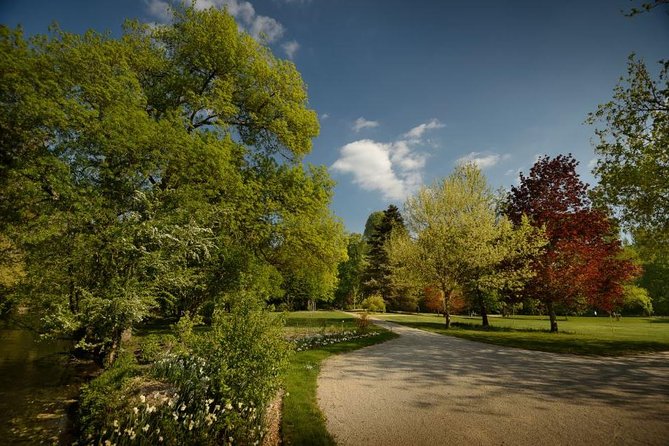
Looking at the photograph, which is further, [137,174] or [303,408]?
[137,174]

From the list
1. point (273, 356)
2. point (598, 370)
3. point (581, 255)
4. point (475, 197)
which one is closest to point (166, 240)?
point (273, 356)

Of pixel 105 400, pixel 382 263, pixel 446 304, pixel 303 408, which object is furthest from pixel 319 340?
pixel 382 263

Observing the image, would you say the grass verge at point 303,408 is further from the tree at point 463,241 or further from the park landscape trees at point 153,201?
the tree at point 463,241

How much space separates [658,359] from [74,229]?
18.6m

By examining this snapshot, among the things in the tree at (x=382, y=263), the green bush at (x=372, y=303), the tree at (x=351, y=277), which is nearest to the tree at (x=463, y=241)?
the green bush at (x=372, y=303)

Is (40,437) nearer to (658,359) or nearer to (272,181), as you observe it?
(272,181)

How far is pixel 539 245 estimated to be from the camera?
1983cm

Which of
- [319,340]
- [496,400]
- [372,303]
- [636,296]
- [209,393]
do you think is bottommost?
[319,340]

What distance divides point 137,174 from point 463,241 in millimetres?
18861

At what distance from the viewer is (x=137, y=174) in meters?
9.45

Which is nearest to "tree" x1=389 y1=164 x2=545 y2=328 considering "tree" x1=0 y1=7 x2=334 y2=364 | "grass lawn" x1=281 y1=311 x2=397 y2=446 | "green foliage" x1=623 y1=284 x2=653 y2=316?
"tree" x1=0 y1=7 x2=334 y2=364

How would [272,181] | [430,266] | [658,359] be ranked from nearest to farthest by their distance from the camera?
[658,359] → [272,181] → [430,266]

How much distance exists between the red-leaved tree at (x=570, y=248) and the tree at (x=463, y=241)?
1099 millimetres

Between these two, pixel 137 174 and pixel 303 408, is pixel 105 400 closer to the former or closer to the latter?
pixel 303 408
